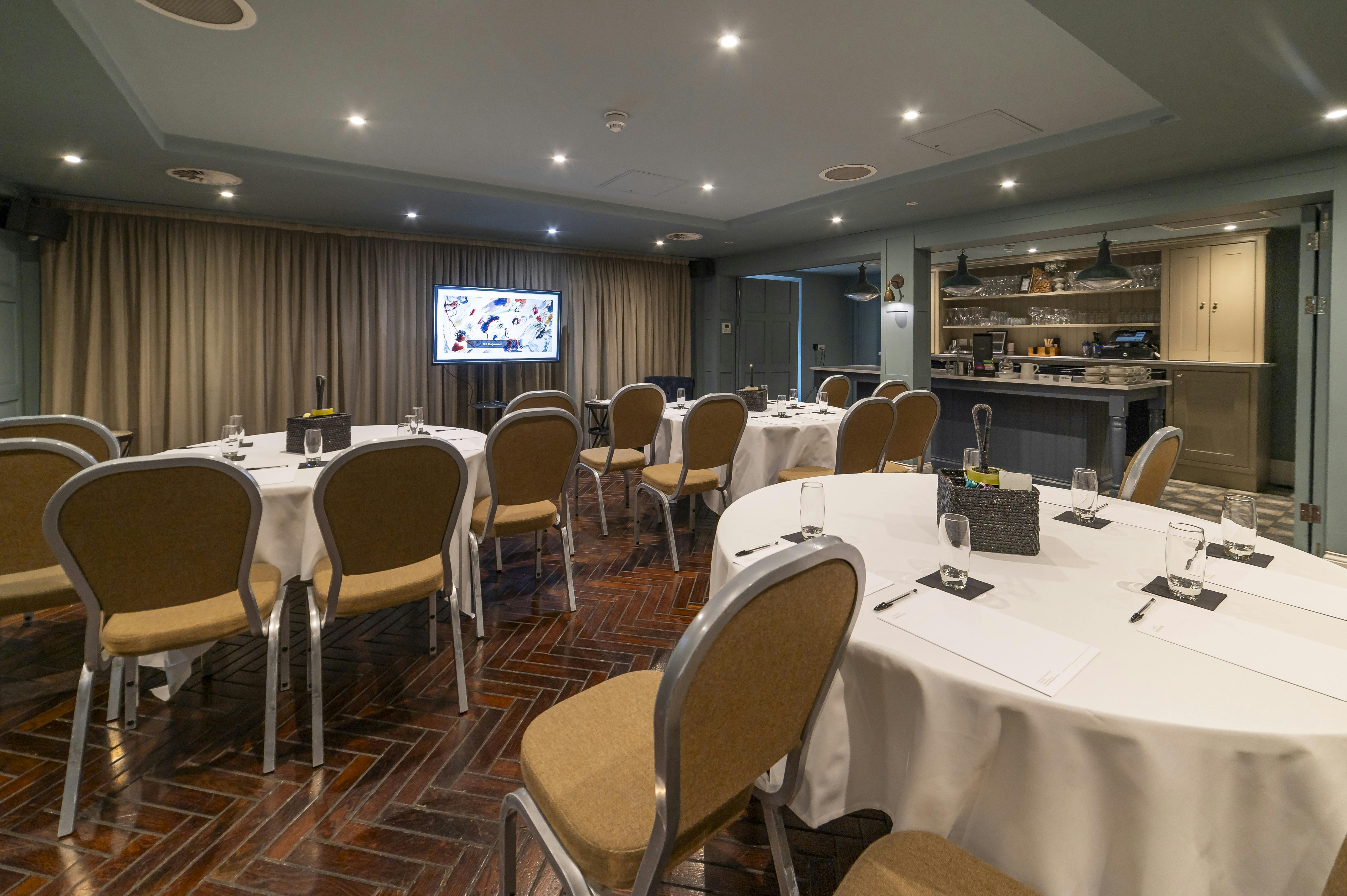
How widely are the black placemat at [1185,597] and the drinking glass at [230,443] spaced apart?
315 cm

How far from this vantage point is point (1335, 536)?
3713mm

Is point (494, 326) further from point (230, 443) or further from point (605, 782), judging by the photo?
point (605, 782)

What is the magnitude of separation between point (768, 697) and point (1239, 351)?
25.4ft

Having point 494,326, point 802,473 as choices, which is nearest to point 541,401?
point 802,473

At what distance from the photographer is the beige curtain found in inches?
212

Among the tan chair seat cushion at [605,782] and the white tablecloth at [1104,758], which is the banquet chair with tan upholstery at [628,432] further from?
the white tablecloth at [1104,758]

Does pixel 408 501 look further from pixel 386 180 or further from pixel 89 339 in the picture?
pixel 89 339

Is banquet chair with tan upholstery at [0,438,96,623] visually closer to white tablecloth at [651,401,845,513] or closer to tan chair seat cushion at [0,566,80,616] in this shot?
tan chair seat cushion at [0,566,80,616]

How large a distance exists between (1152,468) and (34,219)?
7097 millimetres

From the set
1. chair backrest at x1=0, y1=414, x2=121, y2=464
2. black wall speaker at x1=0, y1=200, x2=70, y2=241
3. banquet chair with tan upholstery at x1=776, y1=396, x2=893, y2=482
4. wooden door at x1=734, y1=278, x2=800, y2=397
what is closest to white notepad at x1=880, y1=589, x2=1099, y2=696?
banquet chair with tan upholstery at x1=776, y1=396, x2=893, y2=482

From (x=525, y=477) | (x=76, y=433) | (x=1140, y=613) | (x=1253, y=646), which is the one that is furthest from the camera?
(x=525, y=477)

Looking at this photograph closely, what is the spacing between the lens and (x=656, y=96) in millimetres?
3326

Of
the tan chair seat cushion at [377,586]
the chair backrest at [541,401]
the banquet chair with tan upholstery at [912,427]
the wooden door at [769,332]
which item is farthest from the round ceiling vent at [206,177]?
the wooden door at [769,332]

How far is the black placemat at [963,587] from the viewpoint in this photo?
125cm
